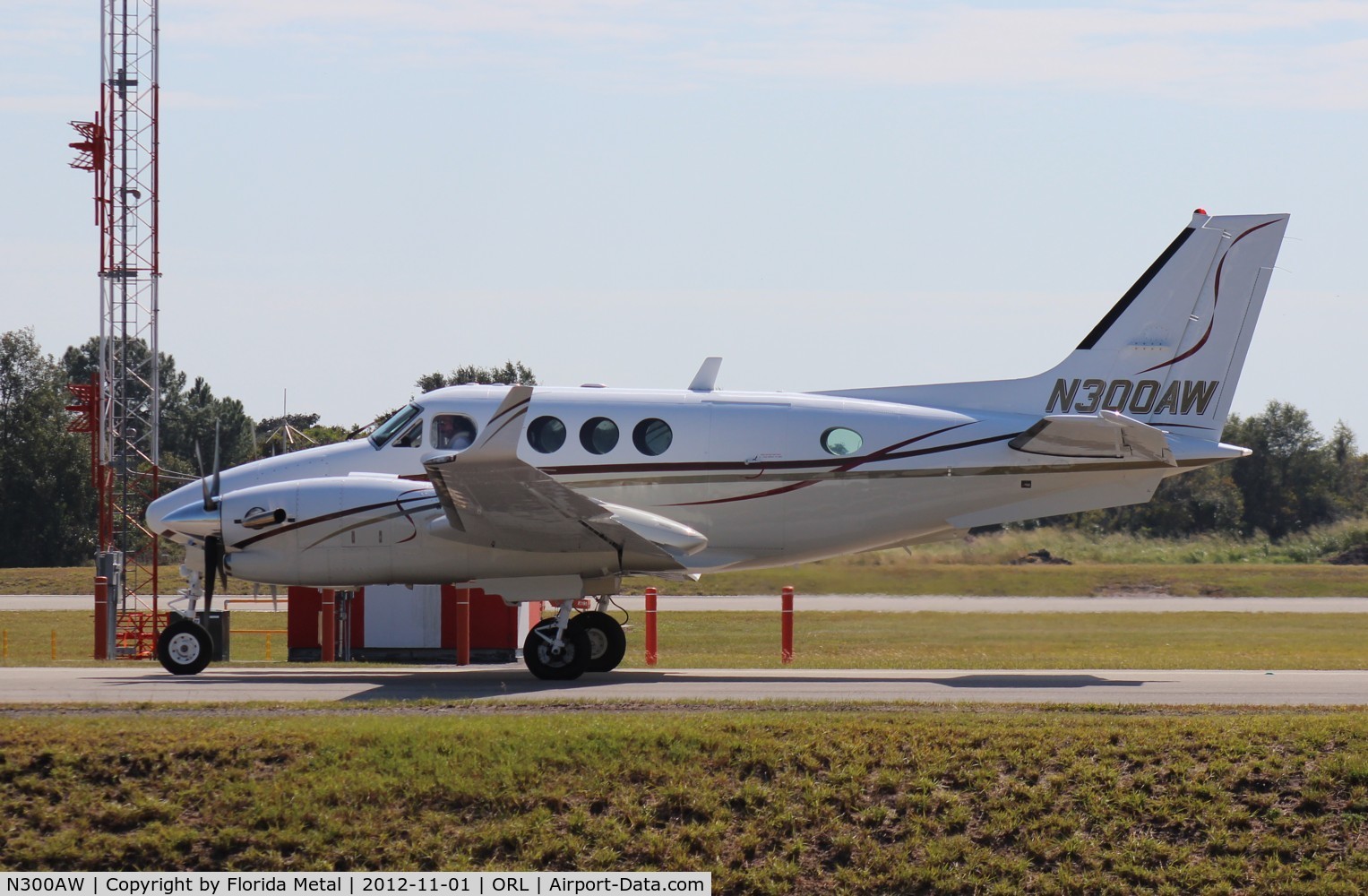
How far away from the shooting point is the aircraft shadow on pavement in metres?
16.8

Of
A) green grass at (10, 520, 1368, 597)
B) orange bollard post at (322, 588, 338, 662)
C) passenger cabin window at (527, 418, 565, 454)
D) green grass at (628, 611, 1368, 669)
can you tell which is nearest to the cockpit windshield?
passenger cabin window at (527, 418, 565, 454)

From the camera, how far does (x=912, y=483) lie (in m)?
19.8

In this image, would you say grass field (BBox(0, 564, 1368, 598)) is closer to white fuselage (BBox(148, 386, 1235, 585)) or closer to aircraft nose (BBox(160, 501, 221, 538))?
white fuselage (BBox(148, 386, 1235, 585))

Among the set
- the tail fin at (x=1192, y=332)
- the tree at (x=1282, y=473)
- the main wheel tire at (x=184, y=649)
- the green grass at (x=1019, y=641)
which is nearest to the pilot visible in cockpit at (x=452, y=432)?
the main wheel tire at (x=184, y=649)

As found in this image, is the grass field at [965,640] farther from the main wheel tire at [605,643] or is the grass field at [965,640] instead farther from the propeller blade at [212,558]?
the propeller blade at [212,558]

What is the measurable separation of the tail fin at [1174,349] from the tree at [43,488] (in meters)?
58.2

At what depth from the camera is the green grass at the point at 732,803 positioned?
1090cm

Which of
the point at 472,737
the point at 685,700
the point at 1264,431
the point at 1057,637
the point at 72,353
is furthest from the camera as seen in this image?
the point at 72,353

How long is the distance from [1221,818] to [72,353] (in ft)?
360

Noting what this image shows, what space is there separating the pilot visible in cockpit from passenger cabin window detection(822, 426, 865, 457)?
501cm

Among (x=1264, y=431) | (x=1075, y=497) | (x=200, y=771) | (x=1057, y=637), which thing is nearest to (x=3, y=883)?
(x=200, y=771)

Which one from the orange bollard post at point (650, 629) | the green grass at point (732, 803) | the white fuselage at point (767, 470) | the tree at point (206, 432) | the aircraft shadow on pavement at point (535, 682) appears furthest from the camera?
the tree at point (206, 432)

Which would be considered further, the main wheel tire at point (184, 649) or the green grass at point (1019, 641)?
the green grass at point (1019, 641)

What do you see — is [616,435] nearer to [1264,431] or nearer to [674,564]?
[674,564]
